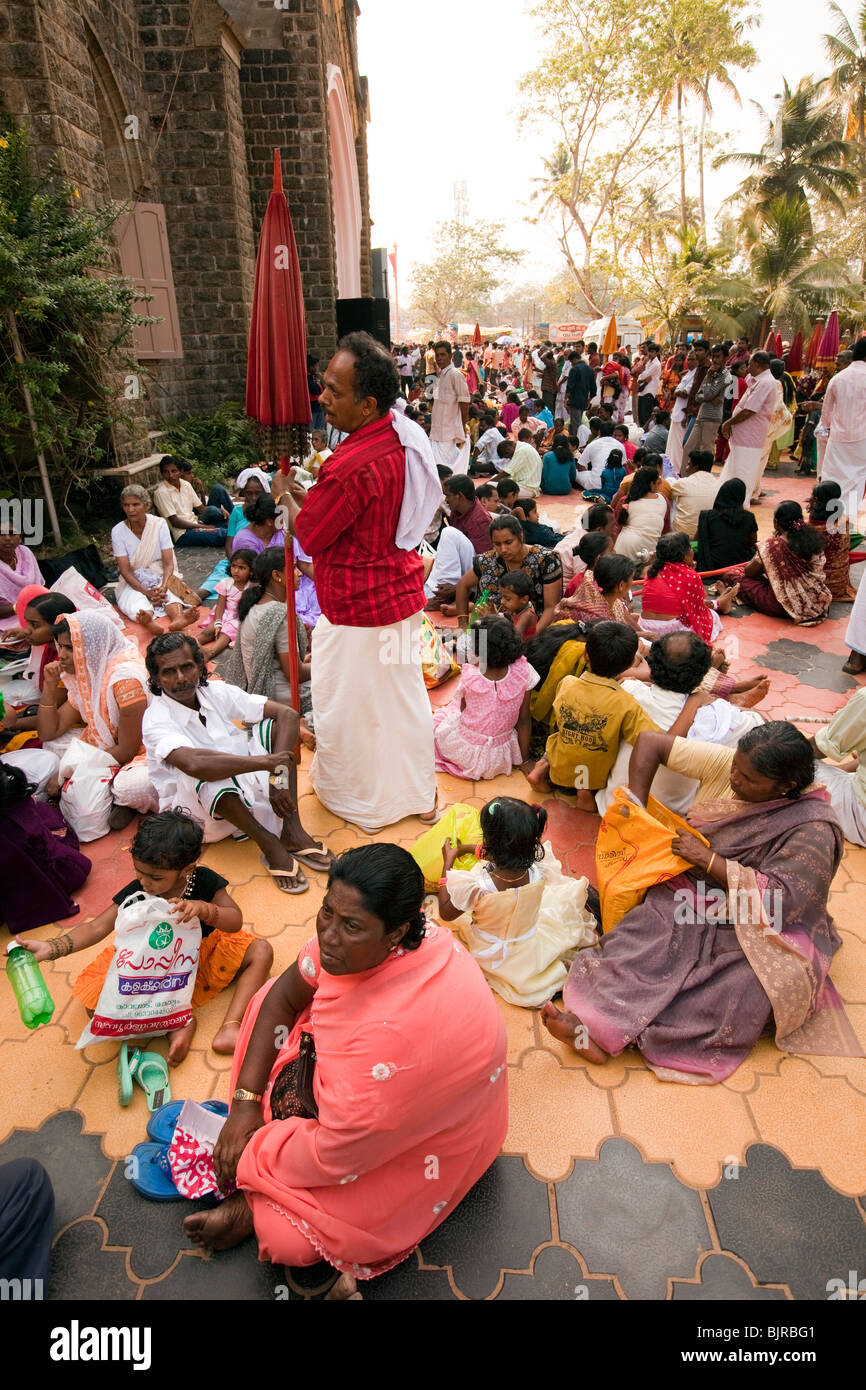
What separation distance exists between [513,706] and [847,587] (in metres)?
3.92

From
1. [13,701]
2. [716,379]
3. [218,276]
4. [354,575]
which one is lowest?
[13,701]

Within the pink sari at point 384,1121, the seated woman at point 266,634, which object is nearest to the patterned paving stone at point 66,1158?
the pink sari at point 384,1121

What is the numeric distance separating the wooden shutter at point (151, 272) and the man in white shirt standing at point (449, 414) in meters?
3.15

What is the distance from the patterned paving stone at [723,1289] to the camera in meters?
1.81

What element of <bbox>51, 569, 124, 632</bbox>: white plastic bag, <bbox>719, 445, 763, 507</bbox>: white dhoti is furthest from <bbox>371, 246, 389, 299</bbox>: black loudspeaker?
<bbox>51, 569, 124, 632</bbox>: white plastic bag

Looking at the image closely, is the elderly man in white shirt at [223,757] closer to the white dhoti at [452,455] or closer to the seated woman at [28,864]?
the seated woman at [28,864]

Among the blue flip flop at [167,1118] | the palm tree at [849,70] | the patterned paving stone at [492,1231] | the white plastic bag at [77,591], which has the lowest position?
the patterned paving stone at [492,1231]

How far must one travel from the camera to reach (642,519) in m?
5.94

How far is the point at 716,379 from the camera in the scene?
834cm

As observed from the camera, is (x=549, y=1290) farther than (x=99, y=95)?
No

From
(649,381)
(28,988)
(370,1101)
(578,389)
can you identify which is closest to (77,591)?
(28,988)

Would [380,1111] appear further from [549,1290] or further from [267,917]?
[267,917]

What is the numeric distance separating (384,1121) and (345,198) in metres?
18.7
